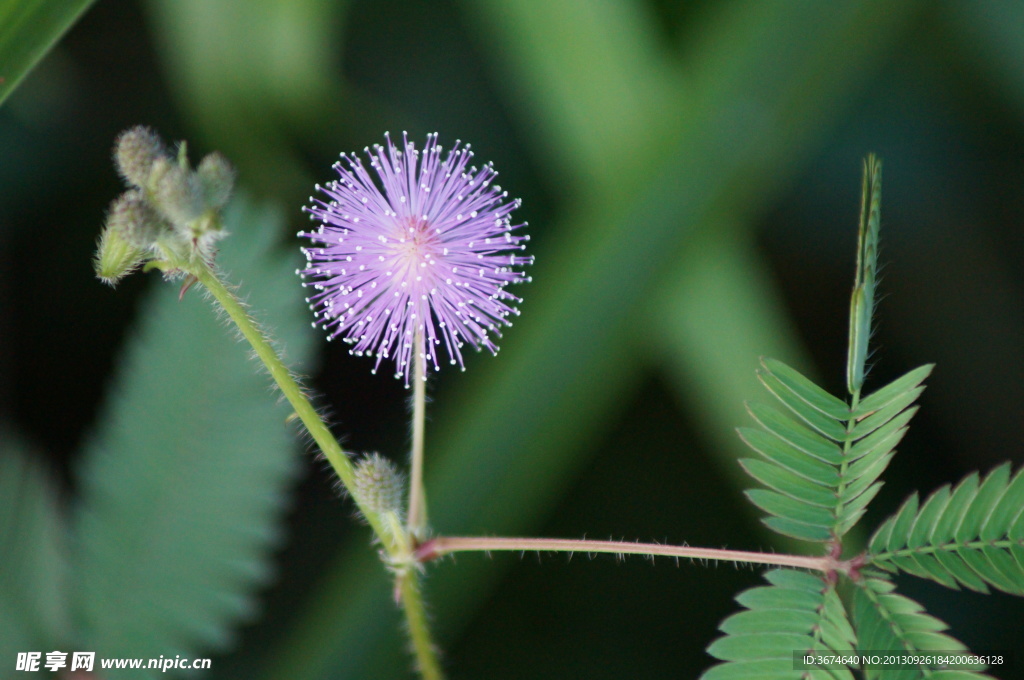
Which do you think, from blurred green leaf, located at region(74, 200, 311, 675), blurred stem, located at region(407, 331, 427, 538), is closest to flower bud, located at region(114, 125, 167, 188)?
blurred stem, located at region(407, 331, 427, 538)

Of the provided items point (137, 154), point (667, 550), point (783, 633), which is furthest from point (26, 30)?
point (783, 633)

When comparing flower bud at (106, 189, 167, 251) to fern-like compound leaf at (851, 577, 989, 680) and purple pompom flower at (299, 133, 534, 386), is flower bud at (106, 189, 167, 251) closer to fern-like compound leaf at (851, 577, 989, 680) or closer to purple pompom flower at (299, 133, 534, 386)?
purple pompom flower at (299, 133, 534, 386)

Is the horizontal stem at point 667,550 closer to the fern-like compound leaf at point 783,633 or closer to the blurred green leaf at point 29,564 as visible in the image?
the fern-like compound leaf at point 783,633

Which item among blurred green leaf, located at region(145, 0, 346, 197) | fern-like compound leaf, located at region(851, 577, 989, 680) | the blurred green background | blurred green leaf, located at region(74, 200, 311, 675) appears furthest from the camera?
blurred green leaf, located at region(145, 0, 346, 197)

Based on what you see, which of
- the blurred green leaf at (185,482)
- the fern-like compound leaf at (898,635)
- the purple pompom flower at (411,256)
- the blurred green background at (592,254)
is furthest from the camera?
the blurred green background at (592,254)

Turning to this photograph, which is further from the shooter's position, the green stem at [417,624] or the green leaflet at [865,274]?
the green stem at [417,624]

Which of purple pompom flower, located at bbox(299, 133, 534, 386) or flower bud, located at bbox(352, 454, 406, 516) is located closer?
flower bud, located at bbox(352, 454, 406, 516)

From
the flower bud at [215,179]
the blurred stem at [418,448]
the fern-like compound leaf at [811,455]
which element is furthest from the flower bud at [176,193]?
the fern-like compound leaf at [811,455]
